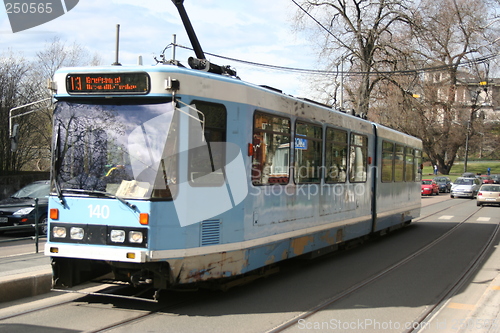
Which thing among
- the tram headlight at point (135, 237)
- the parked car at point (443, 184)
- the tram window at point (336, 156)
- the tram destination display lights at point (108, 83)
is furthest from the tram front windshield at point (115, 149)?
the parked car at point (443, 184)

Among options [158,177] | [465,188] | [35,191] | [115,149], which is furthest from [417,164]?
[465,188]

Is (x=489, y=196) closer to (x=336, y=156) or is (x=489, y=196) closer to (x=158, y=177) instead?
(x=336, y=156)

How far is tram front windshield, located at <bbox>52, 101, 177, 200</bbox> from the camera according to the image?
6152 mm

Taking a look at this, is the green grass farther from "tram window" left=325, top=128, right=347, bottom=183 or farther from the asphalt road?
the asphalt road

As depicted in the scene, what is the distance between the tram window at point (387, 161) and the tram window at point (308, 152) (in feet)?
15.3

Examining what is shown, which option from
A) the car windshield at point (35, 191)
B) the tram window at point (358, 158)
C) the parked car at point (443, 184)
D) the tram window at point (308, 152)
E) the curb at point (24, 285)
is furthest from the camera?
the parked car at point (443, 184)

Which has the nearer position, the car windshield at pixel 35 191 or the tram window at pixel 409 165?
the car windshield at pixel 35 191

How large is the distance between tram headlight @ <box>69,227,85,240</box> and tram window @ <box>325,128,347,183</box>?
5.08 metres

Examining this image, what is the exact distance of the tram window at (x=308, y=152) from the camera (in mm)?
8633

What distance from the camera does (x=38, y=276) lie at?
7.20 m

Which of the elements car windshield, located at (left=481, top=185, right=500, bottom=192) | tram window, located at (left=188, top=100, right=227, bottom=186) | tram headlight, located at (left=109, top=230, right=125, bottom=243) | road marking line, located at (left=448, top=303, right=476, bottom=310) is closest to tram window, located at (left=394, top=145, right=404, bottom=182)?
road marking line, located at (left=448, top=303, right=476, bottom=310)

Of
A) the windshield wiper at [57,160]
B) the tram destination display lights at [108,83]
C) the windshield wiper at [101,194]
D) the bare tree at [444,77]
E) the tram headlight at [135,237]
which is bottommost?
the tram headlight at [135,237]

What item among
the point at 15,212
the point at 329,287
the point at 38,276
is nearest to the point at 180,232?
the point at 38,276

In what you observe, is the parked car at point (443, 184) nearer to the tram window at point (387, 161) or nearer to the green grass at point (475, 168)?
the green grass at point (475, 168)
